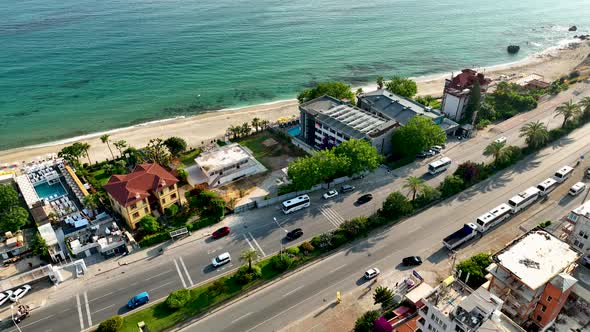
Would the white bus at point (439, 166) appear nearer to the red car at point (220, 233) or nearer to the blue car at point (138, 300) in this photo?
the red car at point (220, 233)

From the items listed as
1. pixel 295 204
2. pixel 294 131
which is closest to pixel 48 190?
pixel 295 204

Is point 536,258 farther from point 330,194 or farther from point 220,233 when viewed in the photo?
point 220,233

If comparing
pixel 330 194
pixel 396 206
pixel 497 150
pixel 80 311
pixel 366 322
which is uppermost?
pixel 497 150

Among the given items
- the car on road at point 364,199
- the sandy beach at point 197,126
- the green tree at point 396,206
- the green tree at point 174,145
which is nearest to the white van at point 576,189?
the green tree at point 396,206

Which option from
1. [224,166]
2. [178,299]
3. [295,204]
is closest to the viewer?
[178,299]

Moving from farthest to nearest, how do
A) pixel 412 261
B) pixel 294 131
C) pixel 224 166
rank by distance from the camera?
pixel 294 131, pixel 224 166, pixel 412 261

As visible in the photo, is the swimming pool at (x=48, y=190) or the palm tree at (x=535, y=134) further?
the palm tree at (x=535, y=134)
